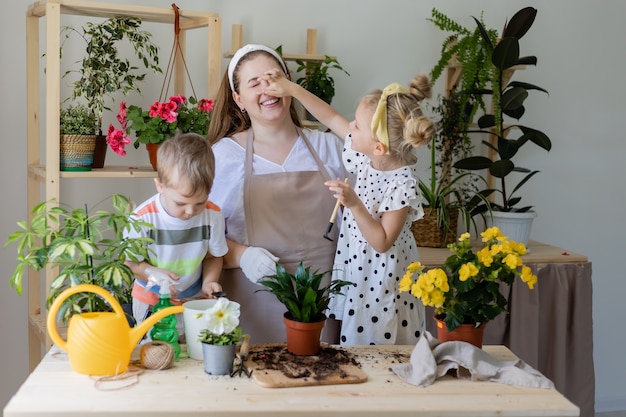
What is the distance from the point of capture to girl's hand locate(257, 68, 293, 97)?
7.63 feet

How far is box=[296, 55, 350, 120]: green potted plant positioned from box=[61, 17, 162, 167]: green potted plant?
605 millimetres

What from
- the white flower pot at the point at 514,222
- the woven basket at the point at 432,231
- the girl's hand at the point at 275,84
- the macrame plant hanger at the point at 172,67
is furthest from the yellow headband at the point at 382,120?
the white flower pot at the point at 514,222

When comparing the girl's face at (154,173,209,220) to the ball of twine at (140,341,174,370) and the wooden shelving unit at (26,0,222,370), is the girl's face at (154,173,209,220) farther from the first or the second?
the wooden shelving unit at (26,0,222,370)

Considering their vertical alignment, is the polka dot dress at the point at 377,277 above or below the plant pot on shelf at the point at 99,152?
below

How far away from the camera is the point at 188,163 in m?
1.93

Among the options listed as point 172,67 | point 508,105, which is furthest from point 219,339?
point 508,105

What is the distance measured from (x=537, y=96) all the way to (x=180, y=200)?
2312 millimetres

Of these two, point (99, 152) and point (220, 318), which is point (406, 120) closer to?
point (220, 318)

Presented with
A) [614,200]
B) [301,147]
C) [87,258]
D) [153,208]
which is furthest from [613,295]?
[87,258]

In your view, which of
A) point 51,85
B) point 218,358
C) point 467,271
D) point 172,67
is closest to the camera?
point 218,358

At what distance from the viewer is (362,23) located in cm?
341

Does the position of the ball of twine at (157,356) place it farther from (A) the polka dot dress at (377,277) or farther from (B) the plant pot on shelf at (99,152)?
(B) the plant pot on shelf at (99,152)

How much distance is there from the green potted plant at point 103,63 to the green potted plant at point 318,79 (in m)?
0.61

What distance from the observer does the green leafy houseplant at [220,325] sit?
5.58ft
